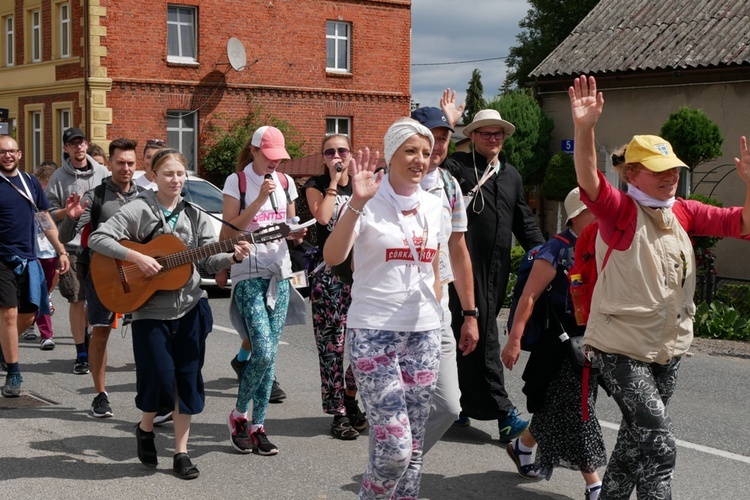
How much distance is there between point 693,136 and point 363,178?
13639 millimetres

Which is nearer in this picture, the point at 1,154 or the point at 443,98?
the point at 443,98

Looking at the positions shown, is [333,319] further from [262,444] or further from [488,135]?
[488,135]

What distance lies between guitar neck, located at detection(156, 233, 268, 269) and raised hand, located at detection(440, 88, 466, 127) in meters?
1.38

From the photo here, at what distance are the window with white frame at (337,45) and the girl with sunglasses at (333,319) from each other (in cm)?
2965

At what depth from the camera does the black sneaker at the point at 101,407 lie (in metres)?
7.61

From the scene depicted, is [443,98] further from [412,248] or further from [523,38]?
[523,38]

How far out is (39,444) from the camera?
680 cm

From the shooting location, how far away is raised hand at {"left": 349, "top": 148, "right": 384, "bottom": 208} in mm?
4547

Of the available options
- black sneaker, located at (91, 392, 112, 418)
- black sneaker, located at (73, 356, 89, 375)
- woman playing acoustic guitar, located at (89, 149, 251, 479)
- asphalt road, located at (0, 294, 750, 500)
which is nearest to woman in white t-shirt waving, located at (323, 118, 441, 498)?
asphalt road, located at (0, 294, 750, 500)

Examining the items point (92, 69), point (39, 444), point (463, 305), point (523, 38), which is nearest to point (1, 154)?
point (39, 444)

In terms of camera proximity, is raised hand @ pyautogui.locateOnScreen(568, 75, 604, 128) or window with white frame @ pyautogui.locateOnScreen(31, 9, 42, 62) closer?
raised hand @ pyautogui.locateOnScreen(568, 75, 604, 128)

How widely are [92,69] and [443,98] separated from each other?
27774 mm

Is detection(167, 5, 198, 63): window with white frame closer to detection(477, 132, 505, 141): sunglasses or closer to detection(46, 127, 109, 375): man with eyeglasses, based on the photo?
detection(46, 127, 109, 375): man with eyeglasses

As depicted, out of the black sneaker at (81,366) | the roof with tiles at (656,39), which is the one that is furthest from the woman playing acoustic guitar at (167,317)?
the roof with tiles at (656,39)
